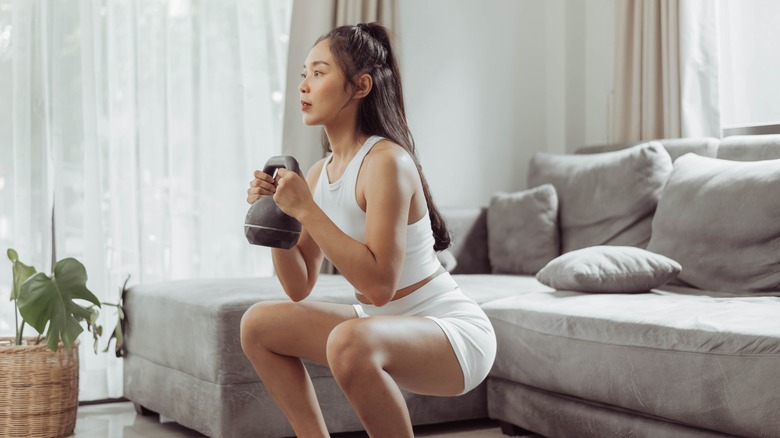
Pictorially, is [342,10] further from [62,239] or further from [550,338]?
[550,338]

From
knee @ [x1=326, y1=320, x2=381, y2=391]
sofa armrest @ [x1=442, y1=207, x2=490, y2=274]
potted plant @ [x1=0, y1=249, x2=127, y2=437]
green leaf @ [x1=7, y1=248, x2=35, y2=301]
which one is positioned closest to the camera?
knee @ [x1=326, y1=320, x2=381, y2=391]

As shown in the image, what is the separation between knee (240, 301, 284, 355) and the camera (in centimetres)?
191

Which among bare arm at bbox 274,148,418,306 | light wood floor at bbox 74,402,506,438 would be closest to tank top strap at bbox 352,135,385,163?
bare arm at bbox 274,148,418,306

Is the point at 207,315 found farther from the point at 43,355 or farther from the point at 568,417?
the point at 568,417

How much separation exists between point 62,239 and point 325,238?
2.04m

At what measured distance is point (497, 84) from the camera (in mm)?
Answer: 4453

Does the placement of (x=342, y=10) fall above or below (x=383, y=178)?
above

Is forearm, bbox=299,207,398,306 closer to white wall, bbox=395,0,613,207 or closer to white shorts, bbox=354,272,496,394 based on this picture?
white shorts, bbox=354,272,496,394

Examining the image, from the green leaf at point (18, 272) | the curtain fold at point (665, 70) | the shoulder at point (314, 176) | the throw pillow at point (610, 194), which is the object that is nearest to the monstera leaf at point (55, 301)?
the green leaf at point (18, 272)

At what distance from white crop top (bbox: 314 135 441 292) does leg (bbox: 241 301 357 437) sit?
191mm

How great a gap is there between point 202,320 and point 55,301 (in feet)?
1.65

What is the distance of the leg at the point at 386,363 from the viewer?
167 centimetres

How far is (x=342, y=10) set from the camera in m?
3.92

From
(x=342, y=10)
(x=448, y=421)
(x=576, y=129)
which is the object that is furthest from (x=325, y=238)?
(x=576, y=129)
